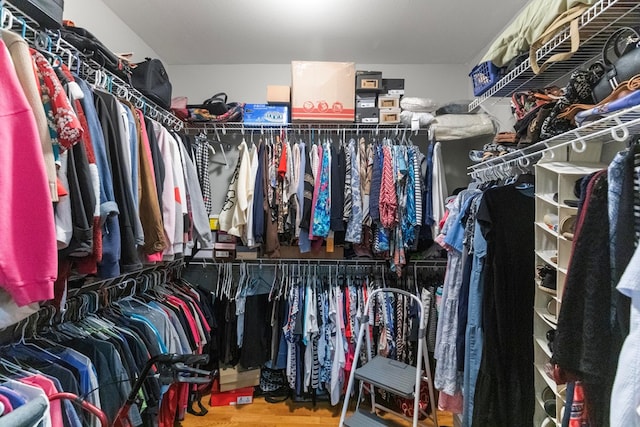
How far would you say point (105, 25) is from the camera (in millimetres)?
2119

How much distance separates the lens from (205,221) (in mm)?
2055

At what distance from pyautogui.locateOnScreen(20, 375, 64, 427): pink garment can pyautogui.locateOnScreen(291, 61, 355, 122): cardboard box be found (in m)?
2.01

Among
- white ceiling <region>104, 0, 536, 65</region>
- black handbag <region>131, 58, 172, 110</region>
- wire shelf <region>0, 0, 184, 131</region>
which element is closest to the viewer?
wire shelf <region>0, 0, 184, 131</region>

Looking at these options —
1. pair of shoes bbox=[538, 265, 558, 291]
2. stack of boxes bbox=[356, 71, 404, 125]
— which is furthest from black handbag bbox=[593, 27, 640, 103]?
stack of boxes bbox=[356, 71, 404, 125]

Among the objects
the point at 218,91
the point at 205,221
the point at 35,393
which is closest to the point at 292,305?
the point at 205,221

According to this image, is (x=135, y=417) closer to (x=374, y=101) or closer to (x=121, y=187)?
(x=121, y=187)

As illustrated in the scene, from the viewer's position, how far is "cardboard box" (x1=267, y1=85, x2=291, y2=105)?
2512mm

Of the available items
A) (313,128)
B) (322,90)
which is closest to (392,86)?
(322,90)

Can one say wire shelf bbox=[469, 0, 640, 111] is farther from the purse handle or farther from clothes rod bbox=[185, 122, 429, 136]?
clothes rod bbox=[185, 122, 429, 136]

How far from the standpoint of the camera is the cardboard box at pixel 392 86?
2515mm

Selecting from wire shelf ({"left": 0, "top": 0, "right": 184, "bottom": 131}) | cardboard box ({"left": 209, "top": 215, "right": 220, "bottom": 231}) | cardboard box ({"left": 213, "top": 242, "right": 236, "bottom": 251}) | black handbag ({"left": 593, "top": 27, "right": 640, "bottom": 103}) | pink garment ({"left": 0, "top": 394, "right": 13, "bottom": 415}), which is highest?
wire shelf ({"left": 0, "top": 0, "right": 184, "bottom": 131})

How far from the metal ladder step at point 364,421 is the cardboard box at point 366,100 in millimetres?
2061

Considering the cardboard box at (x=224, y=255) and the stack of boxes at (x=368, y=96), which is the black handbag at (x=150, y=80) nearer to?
the cardboard box at (x=224, y=255)

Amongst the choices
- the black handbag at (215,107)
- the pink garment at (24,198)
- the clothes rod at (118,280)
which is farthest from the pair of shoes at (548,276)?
the black handbag at (215,107)
